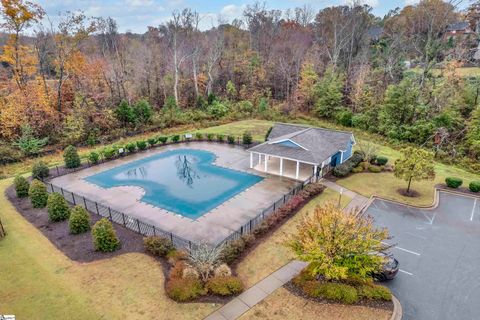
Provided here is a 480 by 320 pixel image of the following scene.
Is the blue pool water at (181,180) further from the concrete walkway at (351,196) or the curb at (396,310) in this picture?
the curb at (396,310)

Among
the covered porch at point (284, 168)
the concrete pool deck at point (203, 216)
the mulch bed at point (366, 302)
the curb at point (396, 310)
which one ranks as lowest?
the curb at point (396, 310)

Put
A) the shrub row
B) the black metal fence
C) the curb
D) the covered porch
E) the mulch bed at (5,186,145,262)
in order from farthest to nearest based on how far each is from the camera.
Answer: the covered porch
the black metal fence
the mulch bed at (5,186,145,262)
the shrub row
the curb

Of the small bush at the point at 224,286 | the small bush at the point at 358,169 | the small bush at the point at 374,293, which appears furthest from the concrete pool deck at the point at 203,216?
the small bush at the point at 374,293

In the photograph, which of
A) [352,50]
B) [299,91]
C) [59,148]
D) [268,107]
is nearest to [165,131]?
[59,148]

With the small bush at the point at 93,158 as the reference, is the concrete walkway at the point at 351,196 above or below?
below

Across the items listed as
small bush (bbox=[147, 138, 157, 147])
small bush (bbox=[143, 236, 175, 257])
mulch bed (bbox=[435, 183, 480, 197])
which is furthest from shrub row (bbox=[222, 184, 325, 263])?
small bush (bbox=[147, 138, 157, 147])

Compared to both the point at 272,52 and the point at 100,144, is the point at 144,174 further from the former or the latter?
the point at 272,52

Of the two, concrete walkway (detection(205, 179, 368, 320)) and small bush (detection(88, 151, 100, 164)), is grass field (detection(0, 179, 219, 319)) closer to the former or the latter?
concrete walkway (detection(205, 179, 368, 320))
